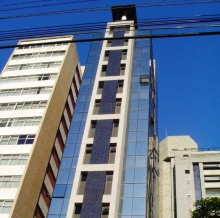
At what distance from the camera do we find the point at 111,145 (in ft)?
111

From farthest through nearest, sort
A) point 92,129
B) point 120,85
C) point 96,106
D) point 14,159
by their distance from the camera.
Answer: point 120,85
point 96,106
point 92,129
point 14,159

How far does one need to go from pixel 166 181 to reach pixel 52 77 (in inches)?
1123

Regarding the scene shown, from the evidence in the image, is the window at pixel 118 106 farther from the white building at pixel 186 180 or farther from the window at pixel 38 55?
the white building at pixel 186 180

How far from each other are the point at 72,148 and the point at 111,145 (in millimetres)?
4119

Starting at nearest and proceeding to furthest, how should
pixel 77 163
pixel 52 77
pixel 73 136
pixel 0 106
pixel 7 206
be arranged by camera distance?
pixel 7 206 < pixel 77 163 < pixel 73 136 < pixel 0 106 < pixel 52 77

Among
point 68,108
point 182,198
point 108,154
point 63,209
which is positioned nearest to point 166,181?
point 182,198

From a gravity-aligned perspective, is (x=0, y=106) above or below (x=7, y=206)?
above

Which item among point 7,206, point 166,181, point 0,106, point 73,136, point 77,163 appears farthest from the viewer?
point 166,181

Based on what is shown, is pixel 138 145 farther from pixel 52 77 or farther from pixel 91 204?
pixel 52 77

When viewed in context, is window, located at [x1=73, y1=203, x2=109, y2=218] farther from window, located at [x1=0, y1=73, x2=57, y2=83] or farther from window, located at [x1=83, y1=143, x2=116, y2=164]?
window, located at [x1=0, y1=73, x2=57, y2=83]

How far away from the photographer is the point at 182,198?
49.2m

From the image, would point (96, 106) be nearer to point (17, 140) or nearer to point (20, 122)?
point (20, 122)

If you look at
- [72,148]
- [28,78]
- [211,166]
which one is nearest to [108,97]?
[72,148]

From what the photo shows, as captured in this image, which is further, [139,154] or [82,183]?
[139,154]
